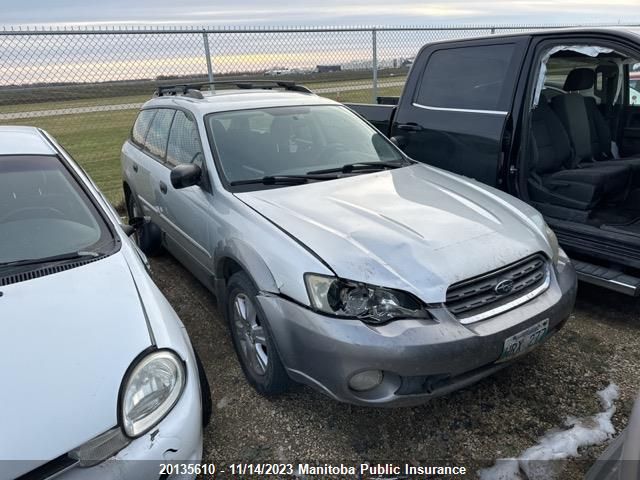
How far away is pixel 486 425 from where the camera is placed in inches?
100

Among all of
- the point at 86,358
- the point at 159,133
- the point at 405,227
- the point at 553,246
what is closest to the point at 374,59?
the point at 159,133

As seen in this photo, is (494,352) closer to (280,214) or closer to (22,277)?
(280,214)

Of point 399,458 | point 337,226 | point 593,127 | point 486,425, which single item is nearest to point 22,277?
point 337,226

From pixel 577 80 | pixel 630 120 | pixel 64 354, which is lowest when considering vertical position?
pixel 64 354

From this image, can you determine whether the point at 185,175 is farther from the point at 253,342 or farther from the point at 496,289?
the point at 496,289

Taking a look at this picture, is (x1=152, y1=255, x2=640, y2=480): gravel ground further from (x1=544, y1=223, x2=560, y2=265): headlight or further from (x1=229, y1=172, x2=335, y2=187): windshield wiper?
(x1=229, y1=172, x2=335, y2=187): windshield wiper

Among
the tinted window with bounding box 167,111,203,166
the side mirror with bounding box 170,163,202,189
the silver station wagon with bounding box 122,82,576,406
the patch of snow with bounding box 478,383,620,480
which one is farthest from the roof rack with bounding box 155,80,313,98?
the patch of snow with bounding box 478,383,620,480

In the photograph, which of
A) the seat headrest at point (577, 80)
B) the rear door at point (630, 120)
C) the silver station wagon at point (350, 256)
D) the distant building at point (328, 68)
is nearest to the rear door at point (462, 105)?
the silver station wagon at point (350, 256)

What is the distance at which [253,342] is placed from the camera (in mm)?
2838

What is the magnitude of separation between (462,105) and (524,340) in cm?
244

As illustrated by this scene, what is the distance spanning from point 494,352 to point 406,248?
0.64 metres

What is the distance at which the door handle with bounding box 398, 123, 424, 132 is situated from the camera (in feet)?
14.8

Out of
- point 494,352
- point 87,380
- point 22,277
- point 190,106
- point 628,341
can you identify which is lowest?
point 628,341

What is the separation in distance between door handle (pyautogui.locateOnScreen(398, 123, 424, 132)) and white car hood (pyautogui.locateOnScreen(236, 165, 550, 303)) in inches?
49.2
